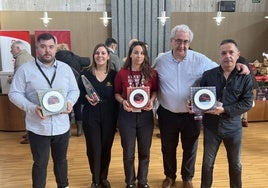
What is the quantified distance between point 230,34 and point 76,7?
3661 millimetres

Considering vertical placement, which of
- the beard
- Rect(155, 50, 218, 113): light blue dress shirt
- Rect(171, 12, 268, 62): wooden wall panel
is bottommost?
Rect(155, 50, 218, 113): light blue dress shirt

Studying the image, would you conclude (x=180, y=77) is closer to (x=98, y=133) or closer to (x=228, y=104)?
(x=228, y=104)

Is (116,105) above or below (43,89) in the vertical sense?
below

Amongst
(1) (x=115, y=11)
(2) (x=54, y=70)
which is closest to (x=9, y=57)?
(1) (x=115, y=11)

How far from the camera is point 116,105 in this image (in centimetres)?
260

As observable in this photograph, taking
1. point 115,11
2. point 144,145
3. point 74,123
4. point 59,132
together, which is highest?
point 115,11

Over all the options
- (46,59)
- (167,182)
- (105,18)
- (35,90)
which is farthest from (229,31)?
(35,90)

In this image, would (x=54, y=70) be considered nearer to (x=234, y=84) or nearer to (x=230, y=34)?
(x=234, y=84)

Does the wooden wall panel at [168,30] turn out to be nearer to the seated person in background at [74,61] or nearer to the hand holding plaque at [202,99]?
the seated person in background at [74,61]

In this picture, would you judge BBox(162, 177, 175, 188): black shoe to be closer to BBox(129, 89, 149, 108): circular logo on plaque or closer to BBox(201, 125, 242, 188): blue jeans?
BBox(201, 125, 242, 188): blue jeans

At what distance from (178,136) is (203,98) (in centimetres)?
60

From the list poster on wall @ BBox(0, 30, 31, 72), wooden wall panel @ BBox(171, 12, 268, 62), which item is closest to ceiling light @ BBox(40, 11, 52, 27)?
poster on wall @ BBox(0, 30, 31, 72)

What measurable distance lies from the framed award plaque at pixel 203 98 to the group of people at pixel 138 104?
0.25 feet

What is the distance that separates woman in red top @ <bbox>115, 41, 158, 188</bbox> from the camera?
7.89ft
